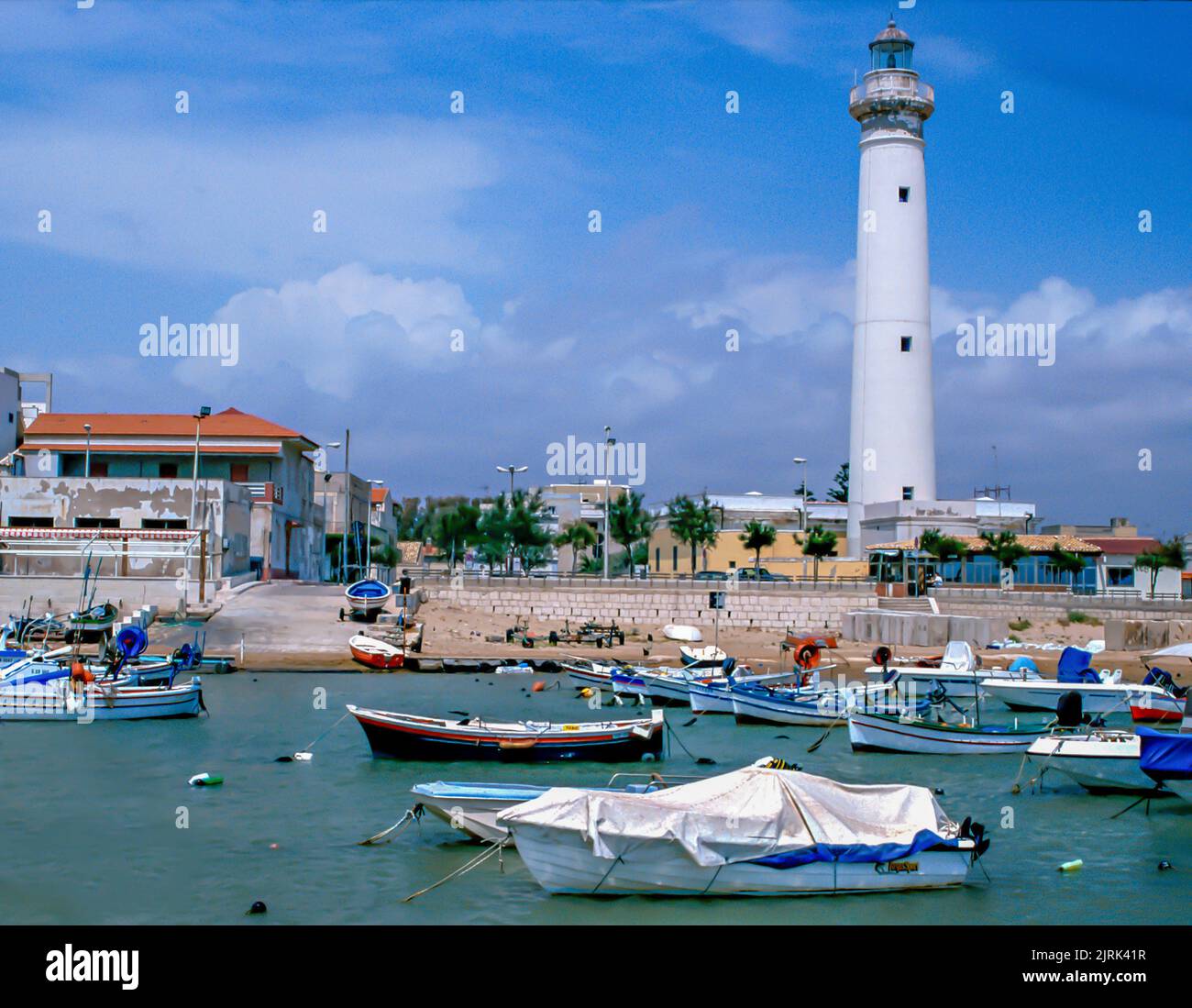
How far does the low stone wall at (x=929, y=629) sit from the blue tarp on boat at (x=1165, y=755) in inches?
1450

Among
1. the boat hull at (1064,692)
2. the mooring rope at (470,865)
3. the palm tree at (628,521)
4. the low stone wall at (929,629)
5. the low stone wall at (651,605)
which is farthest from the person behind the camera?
the palm tree at (628,521)

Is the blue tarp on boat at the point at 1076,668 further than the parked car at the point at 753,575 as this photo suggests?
No

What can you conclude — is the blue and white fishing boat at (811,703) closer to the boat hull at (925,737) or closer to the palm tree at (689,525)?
the boat hull at (925,737)

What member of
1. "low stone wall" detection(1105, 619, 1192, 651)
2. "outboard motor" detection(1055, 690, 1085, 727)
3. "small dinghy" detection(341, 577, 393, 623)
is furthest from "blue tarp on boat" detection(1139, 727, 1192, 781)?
"low stone wall" detection(1105, 619, 1192, 651)

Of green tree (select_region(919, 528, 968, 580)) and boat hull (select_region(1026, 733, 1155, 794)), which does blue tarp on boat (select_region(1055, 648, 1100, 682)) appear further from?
green tree (select_region(919, 528, 968, 580))

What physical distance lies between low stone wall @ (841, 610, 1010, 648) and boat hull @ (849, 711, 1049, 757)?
29102mm

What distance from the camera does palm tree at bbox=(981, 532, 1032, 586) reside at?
74812 millimetres

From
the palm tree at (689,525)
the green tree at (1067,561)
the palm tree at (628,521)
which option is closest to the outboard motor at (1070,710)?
the green tree at (1067,561)

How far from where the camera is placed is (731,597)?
6725 cm

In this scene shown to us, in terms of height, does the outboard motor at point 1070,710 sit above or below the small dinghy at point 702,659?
above

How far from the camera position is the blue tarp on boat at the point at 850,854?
17828 mm

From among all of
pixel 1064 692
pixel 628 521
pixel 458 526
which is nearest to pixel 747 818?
pixel 1064 692

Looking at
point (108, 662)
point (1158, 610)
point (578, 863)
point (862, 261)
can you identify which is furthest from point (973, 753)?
point (862, 261)
